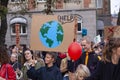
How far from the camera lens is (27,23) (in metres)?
35.4

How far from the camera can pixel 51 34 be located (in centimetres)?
886

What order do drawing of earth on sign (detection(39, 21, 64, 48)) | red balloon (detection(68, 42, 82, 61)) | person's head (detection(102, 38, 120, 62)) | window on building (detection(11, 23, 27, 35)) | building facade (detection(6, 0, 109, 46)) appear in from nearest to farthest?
person's head (detection(102, 38, 120, 62))
red balloon (detection(68, 42, 82, 61))
drawing of earth on sign (detection(39, 21, 64, 48))
building facade (detection(6, 0, 109, 46))
window on building (detection(11, 23, 27, 35))

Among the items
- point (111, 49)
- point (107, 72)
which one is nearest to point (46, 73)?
point (107, 72)

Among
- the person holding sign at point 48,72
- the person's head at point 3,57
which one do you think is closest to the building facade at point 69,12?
the person holding sign at point 48,72

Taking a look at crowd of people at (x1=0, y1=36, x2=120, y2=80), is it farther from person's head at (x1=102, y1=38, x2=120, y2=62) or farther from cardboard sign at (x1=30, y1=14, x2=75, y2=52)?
cardboard sign at (x1=30, y1=14, x2=75, y2=52)

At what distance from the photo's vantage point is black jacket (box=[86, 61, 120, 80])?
16.4 feet

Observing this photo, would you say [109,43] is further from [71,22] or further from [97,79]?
[71,22]

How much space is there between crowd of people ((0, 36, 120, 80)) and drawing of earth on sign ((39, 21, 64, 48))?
0.40 metres

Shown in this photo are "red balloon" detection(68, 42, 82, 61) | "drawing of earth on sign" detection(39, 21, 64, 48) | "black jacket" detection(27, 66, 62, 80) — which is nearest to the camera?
"black jacket" detection(27, 66, 62, 80)

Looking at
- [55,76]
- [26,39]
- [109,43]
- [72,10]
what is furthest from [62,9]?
[109,43]

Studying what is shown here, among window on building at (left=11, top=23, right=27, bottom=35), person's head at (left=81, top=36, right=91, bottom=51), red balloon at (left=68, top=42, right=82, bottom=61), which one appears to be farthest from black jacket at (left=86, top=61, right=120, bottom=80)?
window on building at (left=11, top=23, right=27, bottom=35)

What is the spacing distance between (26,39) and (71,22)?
86.2 ft

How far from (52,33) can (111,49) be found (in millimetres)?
3964

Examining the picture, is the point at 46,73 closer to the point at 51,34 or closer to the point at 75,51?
the point at 75,51
